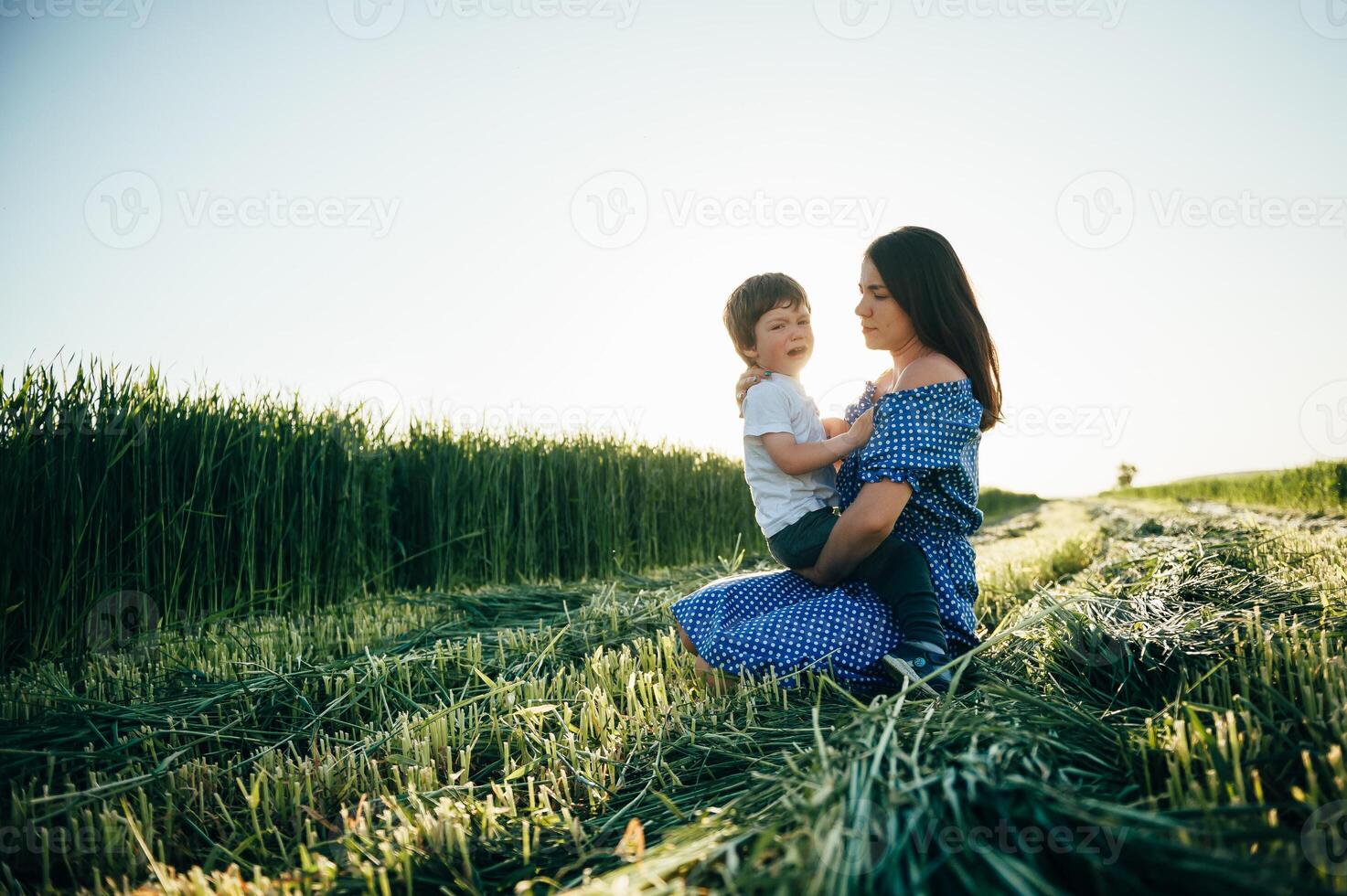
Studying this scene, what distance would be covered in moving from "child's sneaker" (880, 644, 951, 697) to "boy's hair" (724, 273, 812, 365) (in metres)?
1.44

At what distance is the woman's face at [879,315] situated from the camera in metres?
2.44

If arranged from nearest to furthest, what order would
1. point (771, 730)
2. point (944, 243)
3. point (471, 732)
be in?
1. point (771, 730)
2. point (471, 732)
3. point (944, 243)

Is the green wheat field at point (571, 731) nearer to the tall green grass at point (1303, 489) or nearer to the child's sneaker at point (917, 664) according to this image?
the child's sneaker at point (917, 664)

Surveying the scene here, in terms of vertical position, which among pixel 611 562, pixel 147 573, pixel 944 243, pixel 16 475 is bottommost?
pixel 611 562

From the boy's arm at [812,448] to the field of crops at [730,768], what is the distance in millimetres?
815

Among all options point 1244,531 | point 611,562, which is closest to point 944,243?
point 1244,531

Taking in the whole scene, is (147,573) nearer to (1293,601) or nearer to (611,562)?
(611,562)

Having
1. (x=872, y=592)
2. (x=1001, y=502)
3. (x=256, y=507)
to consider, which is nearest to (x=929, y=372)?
(x=872, y=592)

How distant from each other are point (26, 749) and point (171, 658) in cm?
146

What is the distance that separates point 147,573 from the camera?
4234 millimetres

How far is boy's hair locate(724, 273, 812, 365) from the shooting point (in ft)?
9.37

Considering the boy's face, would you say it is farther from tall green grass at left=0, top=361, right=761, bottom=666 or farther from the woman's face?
tall green grass at left=0, top=361, right=761, bottom=666

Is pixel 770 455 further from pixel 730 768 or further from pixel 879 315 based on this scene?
pixel 730 768

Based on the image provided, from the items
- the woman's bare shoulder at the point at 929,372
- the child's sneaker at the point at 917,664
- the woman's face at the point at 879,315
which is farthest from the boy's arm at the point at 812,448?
the child's sneaker at the point at 917,664
